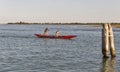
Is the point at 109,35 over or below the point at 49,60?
over

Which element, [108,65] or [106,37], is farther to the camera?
[106,37]

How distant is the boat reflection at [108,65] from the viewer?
22.4m

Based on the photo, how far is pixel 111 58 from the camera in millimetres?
27406

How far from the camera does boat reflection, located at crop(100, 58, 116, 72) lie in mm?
22416

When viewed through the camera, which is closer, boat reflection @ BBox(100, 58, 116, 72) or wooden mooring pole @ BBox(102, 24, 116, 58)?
boat reflection @ BBox(100, 58, 116, 72)

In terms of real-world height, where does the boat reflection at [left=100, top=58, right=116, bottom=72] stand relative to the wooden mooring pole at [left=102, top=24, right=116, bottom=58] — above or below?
below

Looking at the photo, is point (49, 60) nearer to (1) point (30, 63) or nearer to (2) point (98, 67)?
(1) point (30, 63)

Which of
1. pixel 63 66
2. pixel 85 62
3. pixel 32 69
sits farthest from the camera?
pixel 85 62

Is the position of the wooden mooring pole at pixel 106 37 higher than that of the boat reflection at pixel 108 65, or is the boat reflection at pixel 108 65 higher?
the wooden mooring pole at pixel 106 37

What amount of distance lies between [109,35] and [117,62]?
6.99ft

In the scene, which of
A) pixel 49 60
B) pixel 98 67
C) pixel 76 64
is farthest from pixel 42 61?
pixel 98 67

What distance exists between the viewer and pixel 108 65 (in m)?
24.4

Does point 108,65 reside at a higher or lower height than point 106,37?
lower

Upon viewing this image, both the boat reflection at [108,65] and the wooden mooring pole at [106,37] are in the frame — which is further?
the wooden mooring pole at [106,37]
